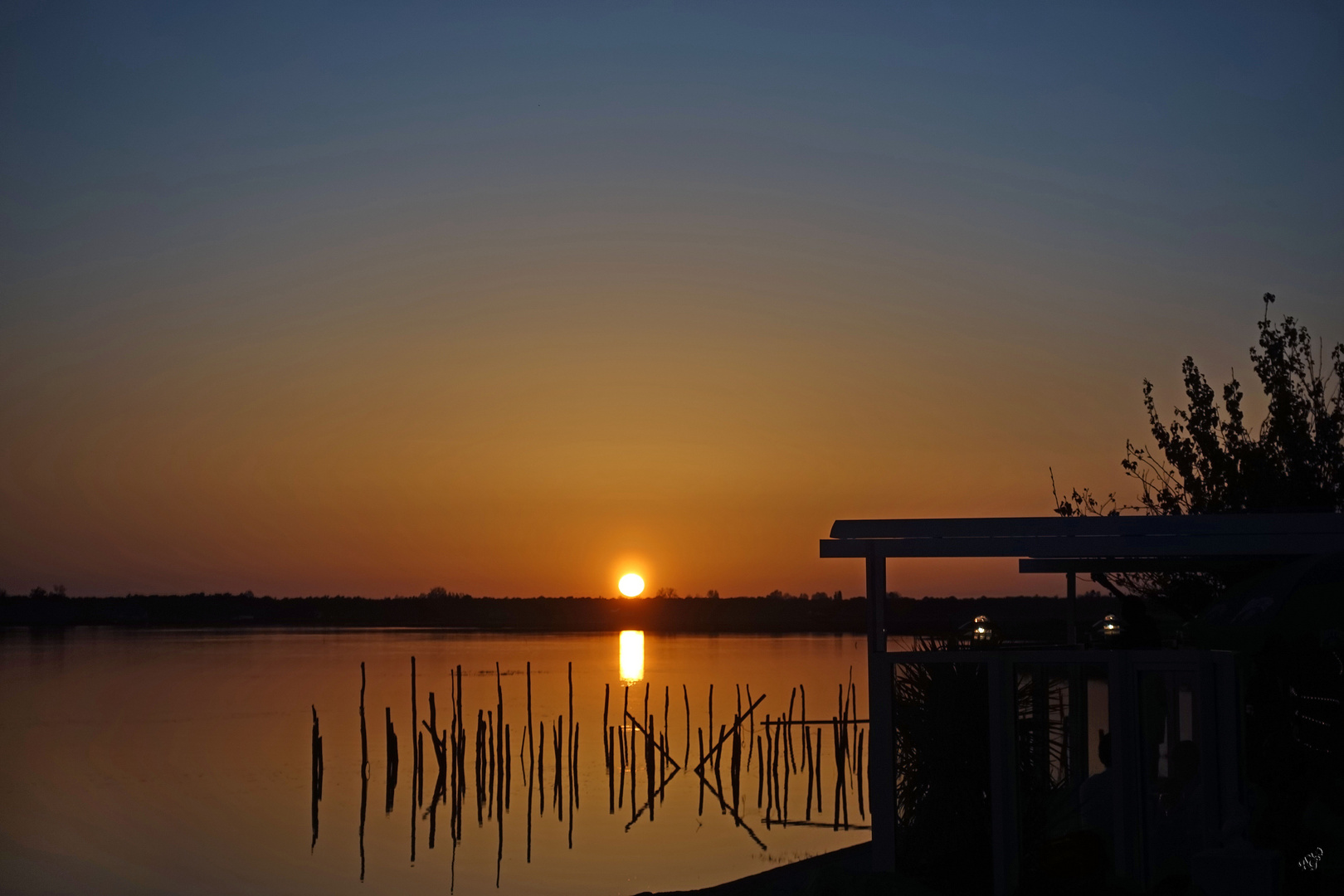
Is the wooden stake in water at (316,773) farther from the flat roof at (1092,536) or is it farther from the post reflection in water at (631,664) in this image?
the post reflection in water at (631,664)

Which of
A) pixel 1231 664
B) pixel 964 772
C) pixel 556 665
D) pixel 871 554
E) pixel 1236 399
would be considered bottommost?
pixel 556 665

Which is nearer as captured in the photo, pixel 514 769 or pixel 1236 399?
pixel 1236 399

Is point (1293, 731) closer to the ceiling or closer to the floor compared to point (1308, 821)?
closer to the ceiling

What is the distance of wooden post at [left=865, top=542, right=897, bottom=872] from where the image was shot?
11.5m

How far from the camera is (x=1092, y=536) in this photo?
444 inches

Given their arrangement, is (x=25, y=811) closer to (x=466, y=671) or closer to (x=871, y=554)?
(x=871, y=554)

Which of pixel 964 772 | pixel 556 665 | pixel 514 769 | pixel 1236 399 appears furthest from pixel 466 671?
pixel 964 772

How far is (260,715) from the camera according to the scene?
249 ft

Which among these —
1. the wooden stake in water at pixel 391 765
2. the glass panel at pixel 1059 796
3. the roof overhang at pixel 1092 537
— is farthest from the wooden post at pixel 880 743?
the wooden stake in water at pixel 391 765

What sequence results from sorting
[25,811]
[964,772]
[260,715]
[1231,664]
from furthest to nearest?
1. [260,715]
2. [25,811]
3. [964,772]
4. [1231,664]

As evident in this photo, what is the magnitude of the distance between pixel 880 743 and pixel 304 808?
112 ft

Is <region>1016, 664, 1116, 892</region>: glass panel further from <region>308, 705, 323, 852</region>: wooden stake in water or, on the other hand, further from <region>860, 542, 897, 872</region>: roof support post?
<region>308, 705, 323, 852</region>: wooden stake in water

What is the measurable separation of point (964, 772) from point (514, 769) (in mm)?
38960

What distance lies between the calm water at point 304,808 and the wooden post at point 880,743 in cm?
1881
